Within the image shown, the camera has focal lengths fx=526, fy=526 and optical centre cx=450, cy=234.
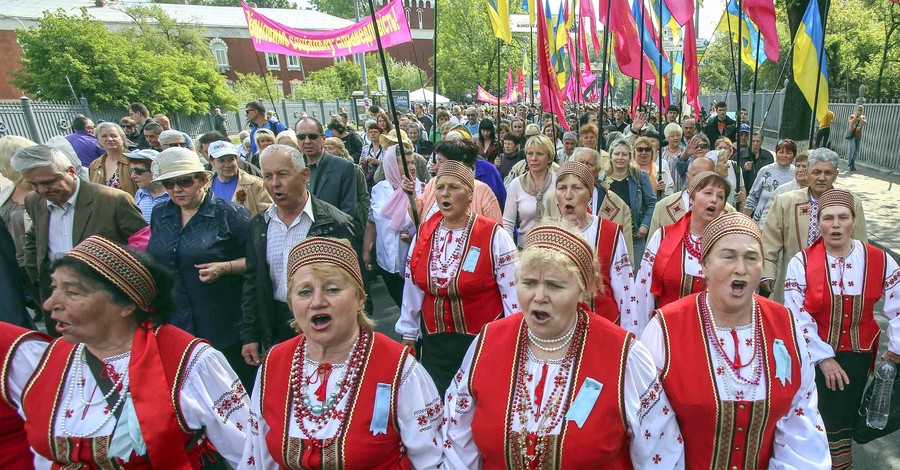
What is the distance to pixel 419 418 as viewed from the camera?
2.06m

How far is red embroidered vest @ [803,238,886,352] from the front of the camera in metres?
2.89

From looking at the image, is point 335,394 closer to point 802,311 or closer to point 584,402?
point 584,402

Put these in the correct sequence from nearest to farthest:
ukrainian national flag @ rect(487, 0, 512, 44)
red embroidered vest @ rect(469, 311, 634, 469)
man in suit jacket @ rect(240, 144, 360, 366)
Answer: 1. red embroidered vest @ rect(469, 311, 634, 469)
2. man in suit jacket @ rect(240, 144, 360, 366)
3. ukrainian national flag @ rect(487, 0, 512, 44)

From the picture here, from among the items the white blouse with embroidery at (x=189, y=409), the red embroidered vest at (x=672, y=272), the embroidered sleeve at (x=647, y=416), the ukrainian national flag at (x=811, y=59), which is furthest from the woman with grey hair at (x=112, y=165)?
the ukrainian national flag at (x=811, y=59)

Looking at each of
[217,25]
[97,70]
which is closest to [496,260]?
[97,70]

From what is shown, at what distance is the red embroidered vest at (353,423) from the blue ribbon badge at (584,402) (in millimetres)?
664

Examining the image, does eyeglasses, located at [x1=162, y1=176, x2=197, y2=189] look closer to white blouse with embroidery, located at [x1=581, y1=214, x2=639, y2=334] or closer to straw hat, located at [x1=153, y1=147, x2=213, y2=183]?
straw hat, located at [x1=153, y1=147, x2=213, y2=183]

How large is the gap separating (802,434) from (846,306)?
128 centimetres

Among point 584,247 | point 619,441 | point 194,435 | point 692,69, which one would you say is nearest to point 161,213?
point 194,435

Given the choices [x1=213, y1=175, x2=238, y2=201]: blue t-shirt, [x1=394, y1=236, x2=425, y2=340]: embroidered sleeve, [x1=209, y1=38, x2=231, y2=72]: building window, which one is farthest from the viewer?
[x1=209, y1=38, x2=231, y2=72]: building window

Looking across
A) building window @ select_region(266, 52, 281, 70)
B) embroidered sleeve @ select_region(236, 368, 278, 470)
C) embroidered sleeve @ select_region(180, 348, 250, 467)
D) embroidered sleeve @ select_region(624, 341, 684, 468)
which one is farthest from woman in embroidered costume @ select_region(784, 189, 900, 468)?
building window @ select_region(266, 52, 281, 70)

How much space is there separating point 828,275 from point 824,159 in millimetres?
1424

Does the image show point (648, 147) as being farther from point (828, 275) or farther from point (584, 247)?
point (584, 247)

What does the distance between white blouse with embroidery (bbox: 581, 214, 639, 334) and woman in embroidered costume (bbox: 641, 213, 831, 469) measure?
44.1 inches
